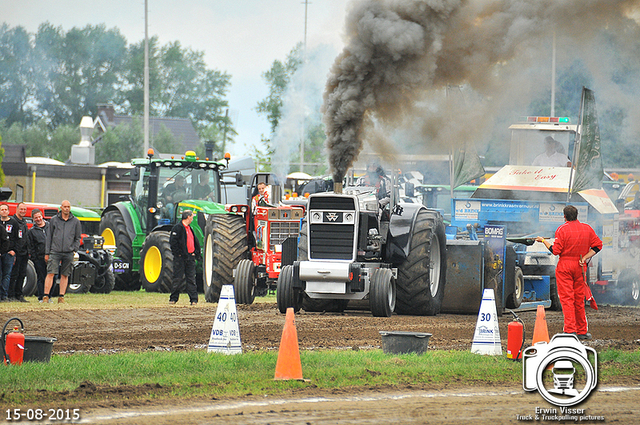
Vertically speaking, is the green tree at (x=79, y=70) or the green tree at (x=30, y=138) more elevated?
the green tree at (x=79, y=70)

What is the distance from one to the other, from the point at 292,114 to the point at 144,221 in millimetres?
18900

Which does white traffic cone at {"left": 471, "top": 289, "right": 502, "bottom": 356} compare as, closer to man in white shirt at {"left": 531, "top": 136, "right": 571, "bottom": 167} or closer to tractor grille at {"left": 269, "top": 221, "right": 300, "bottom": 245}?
tractor grille at {"left": 269, "top": 221, "right": 300, "bottom": 245}

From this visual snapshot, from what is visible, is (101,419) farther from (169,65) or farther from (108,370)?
(169,65)

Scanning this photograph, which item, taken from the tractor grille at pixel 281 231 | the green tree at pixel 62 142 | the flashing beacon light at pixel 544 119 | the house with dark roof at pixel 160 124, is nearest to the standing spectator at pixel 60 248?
the tractor grille at pixel 281 231

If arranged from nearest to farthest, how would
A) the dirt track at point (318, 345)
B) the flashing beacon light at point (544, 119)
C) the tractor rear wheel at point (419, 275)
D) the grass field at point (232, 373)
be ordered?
the dirt track at point (318, 345)
the grass field at point (232, 373)
the tractor rear wheel at point (419, 275)
the flashing beacon light at point (544, 119)

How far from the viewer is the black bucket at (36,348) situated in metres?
7.92

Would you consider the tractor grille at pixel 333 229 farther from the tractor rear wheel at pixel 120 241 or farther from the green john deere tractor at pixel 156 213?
the tractor rear wheel at pixel 120 241

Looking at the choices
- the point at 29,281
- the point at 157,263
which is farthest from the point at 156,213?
the point at 29,281

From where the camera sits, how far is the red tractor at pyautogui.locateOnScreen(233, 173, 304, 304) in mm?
14773

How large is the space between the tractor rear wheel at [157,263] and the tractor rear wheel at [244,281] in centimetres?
402

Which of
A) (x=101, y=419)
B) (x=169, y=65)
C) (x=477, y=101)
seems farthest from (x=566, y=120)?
(x=169, y=65)

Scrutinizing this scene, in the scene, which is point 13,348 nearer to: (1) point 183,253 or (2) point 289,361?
(2) point 289,361

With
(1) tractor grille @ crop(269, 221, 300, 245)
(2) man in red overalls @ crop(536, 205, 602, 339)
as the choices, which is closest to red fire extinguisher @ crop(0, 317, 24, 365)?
(2) man in red overalls @ crop(536, 205, 602, 339)

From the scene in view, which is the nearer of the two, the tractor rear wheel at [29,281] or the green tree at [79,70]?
the tractor rear wheel at [29,281]
